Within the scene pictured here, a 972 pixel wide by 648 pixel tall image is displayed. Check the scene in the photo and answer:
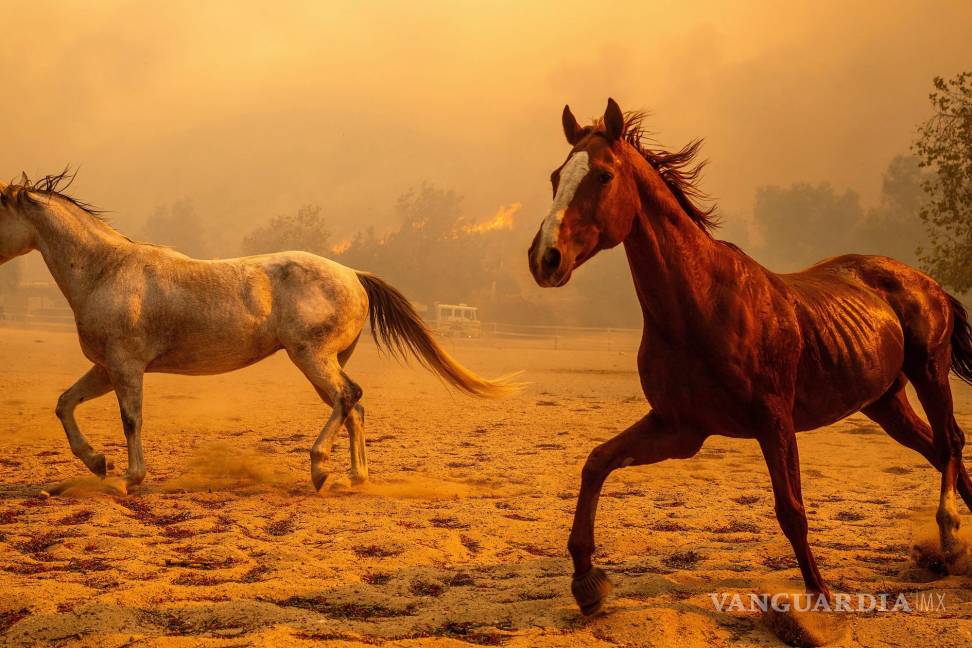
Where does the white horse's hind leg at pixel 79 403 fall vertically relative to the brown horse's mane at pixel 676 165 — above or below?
below

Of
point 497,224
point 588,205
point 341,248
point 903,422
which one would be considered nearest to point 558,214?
point 588,205

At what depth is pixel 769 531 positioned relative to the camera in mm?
4367

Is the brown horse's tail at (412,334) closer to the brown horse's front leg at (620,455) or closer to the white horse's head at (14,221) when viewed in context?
the white horse's head at (14,221)

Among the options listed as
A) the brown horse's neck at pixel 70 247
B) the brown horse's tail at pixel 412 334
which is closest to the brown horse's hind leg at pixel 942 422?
the brown horse's tail at pixel 412 334

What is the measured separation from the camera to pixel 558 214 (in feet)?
8.63

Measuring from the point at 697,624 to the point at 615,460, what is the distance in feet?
2.23

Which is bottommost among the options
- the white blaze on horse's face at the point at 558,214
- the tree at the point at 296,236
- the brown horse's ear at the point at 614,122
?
the white blaze on horse's face at the point at 558,214

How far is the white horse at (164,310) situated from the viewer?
210 inches

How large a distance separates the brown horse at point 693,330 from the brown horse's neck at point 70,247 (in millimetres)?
3970

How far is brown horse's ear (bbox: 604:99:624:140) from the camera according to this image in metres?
2.79

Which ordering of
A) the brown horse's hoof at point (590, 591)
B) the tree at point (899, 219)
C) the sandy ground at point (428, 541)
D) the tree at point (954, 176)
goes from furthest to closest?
the tree at point (899, 219)
the tree at point (954, 176)
the brown horse's hoof at point (590, 591)
the sandy ground at point (428, 541)

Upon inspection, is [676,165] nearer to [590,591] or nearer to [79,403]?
[590,591]

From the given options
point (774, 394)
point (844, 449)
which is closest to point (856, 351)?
point (774, 394)

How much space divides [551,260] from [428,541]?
84.6 inches
